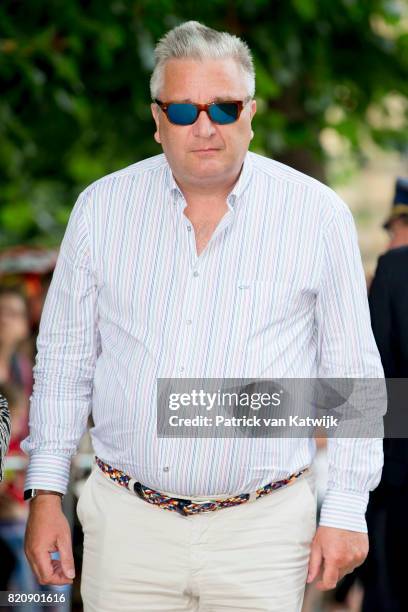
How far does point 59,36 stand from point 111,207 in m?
4.54

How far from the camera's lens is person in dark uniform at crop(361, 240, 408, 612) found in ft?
14.3

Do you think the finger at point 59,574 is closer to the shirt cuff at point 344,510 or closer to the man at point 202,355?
the man at point 202,355

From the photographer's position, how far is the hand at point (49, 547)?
3582 mm

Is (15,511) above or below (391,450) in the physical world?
below

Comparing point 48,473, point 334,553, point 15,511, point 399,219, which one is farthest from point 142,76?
point 334,553

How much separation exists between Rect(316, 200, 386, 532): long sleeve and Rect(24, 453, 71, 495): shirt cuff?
71 cm

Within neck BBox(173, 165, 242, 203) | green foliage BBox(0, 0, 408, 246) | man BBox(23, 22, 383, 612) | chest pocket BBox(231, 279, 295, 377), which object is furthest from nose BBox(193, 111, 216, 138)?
green foliage BBox(0, 0, 408, 246)

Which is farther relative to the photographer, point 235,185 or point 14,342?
point 14,342

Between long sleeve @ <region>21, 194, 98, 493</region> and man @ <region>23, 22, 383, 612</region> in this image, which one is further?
long sleeve @ <region>21, 194, 98, 493</region>

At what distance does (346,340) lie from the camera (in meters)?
3.63

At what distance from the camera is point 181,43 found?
12.0 ft

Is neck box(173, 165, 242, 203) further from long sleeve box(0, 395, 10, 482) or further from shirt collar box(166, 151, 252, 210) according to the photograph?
long sleeve box(0, 395, 10, 482)

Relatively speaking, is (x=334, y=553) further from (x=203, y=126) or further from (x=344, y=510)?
(x=203, y=126)

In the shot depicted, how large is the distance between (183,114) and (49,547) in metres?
1.18
